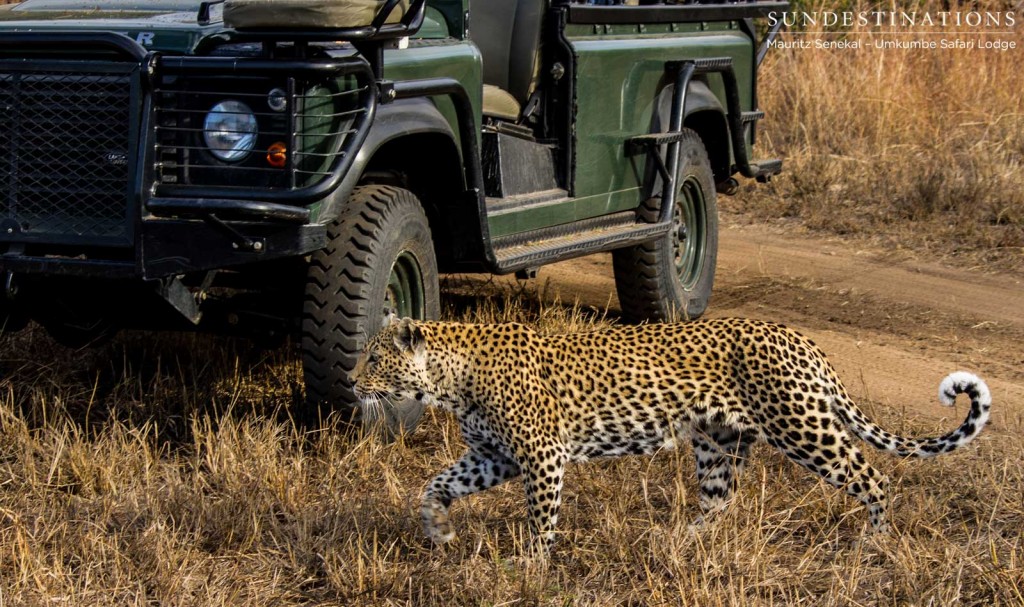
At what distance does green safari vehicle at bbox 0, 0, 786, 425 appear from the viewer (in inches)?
173

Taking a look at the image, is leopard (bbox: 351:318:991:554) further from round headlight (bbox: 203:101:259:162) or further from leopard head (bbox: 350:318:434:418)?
round headlight (bbox: 203:101:259:162)

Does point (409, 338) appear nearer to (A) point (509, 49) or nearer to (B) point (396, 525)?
(B) point (396, 525)

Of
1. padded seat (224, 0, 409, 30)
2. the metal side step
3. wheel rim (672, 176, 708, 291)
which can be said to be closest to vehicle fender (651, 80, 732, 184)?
the metal side step

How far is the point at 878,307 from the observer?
765 cm

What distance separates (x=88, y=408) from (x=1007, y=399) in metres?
3.60

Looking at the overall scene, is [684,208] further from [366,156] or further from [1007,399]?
[366,156]

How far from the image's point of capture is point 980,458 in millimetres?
4918

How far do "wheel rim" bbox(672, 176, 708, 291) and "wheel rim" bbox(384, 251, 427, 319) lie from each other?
2364 mm

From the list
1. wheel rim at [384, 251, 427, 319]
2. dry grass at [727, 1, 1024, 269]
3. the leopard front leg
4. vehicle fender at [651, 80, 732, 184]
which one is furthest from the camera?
dry grass at [727, 1, 1024, 269]

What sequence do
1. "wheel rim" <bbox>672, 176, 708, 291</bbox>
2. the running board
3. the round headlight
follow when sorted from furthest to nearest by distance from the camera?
"wheel rim" <bbox>672, 176, 708, 291</bbox> → the running board → the round headlight

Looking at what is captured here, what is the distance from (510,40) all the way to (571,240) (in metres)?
0.96

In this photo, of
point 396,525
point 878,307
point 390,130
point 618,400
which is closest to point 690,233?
point 878,307

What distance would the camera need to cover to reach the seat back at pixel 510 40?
20.9 feet

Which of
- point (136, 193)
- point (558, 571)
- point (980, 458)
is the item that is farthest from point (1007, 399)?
point (136, 193)
